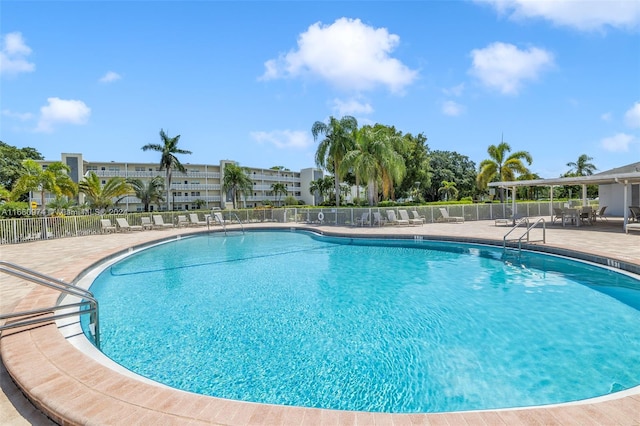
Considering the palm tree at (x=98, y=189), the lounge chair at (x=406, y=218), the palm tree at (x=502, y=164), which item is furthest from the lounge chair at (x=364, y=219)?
the palm tree at (x=98, y=189)

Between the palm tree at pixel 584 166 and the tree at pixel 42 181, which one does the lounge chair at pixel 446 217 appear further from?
the palm tree at pixel 584 166

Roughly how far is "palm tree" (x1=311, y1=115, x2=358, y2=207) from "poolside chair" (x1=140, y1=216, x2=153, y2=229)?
11.8 meters

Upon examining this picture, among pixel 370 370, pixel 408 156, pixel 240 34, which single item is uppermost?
pixel 240 34

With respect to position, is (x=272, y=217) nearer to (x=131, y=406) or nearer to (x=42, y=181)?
(x=42, y=181)

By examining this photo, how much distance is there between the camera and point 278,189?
64.6m

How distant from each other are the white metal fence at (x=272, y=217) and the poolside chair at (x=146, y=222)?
0.39m

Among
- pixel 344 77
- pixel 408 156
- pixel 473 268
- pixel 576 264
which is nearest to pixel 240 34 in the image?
pixel 344 77

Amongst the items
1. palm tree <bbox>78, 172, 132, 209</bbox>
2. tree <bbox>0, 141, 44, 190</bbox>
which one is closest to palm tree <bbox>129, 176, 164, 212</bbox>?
tree <bbox>0, 141, 44, 190</bbox>

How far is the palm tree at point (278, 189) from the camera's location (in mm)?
64375

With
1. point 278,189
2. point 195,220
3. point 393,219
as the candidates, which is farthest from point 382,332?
point 278,189

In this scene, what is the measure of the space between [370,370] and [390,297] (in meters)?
3.09

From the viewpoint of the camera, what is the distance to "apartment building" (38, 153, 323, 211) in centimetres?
5149

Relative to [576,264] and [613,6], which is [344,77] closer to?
[613,6]

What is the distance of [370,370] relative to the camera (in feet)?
13.8
